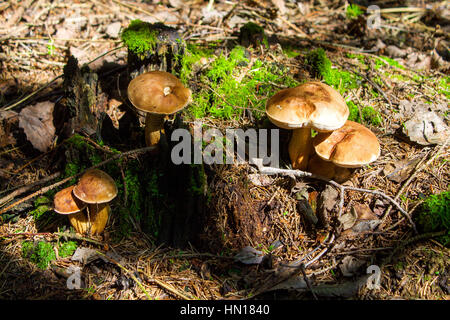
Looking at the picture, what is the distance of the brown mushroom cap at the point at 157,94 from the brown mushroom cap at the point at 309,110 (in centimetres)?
87

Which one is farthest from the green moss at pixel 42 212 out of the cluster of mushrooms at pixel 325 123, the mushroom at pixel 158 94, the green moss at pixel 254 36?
the green moss at pixel 254 36

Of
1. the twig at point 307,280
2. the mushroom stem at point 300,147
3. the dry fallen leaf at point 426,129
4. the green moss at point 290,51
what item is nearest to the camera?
the twig at point 307,280

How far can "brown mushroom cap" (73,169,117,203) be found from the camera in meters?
2.88

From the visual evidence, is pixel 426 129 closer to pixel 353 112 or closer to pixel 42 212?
pixel 353 112

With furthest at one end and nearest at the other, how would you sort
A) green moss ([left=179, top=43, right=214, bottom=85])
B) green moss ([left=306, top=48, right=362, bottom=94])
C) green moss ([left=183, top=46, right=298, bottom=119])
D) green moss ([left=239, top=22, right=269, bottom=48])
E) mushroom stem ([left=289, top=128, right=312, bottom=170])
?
green moss ([left=239, top=22, right=269, bottom=48])
green moss ([left=306, top=48, right=362, bottom=94])
green moss ([left=179, top=43, right=214, bottom=85])
green moss ([left=183, top=46, right=298, bottom=119])
mushroom stem ([left=289, top=128, right=312, bottom=170])

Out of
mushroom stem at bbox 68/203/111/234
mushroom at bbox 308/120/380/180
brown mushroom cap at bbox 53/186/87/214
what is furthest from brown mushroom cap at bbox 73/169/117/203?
mushroom at bbox 308/120/380/180

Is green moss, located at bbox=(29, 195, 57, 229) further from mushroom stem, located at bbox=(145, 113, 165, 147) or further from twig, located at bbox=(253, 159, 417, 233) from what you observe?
twig, located at bbox=(253, 159, 417, 233)

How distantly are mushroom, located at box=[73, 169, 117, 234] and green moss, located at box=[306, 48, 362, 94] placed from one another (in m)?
2.96

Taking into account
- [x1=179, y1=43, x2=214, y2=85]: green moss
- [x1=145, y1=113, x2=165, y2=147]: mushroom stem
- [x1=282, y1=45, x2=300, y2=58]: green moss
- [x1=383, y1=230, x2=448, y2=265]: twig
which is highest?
[x1=179, y1=43, x2=214, y2=85]: green moss

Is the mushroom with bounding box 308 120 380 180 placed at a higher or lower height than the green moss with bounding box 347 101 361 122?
higher

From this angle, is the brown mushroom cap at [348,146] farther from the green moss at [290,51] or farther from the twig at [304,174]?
the green moss at [290,51]

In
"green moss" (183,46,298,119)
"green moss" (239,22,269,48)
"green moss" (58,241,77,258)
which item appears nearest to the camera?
"green moss" (58,241,77,258)

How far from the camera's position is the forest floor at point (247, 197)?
2.90 meters

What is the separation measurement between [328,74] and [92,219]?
3.40 metres
